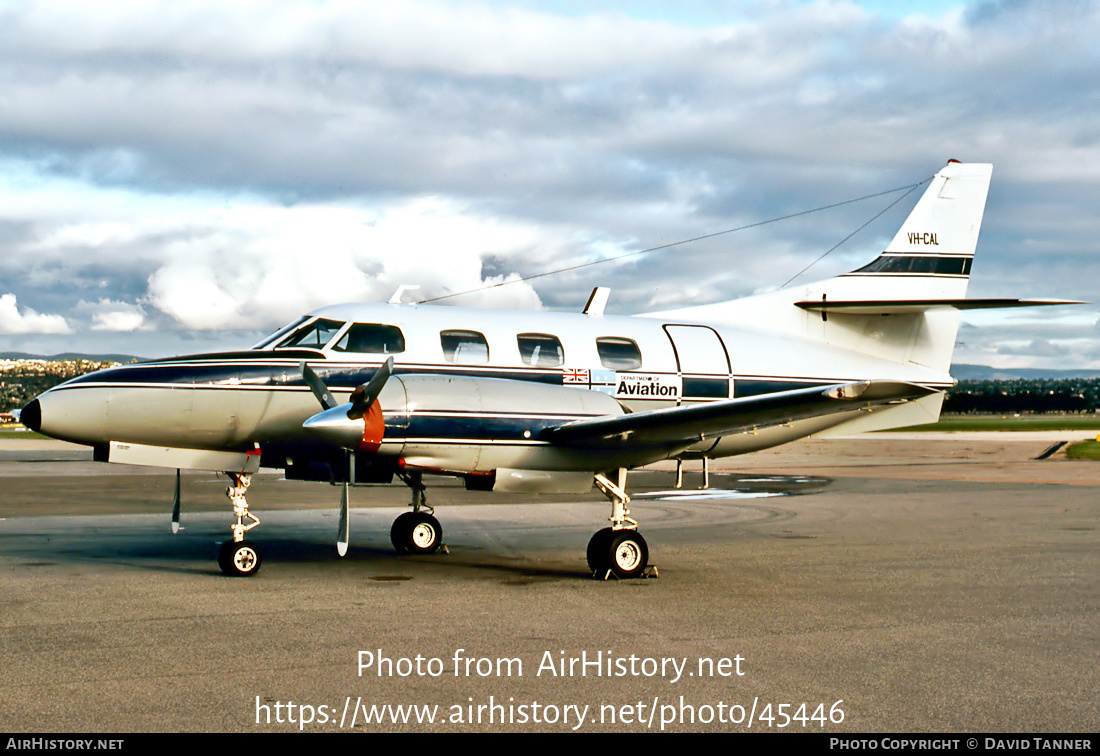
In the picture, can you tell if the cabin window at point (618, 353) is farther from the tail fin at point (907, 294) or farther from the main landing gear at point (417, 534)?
the main landing gear at point (417, 534)

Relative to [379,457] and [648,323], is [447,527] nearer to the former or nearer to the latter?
[648,323]

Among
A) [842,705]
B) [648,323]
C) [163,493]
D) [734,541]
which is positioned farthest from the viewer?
[163,493]

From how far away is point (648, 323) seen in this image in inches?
545

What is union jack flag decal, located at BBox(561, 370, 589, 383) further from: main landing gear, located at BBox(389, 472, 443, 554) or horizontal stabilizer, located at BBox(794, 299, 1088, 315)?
horizontal stabilizer, located at BBox(794, 299, 1088, 315)

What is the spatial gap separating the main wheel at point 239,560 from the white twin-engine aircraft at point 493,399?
0.02 metres

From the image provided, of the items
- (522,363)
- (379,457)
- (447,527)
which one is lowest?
(447,527)

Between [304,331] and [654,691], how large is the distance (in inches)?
282

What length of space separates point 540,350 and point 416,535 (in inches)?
125

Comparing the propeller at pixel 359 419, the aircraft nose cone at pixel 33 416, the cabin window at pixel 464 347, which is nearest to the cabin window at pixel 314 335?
the cabin window at pixel 464 347

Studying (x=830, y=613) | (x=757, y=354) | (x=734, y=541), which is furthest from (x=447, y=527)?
(x=830, y=613)

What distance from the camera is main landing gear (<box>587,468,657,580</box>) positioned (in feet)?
37.0

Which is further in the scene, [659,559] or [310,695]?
[659,559]

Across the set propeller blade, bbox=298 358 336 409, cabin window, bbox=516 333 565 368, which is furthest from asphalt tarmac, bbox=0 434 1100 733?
cabin window, bbox=516 333 565 368

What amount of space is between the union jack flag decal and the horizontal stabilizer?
4.25m
